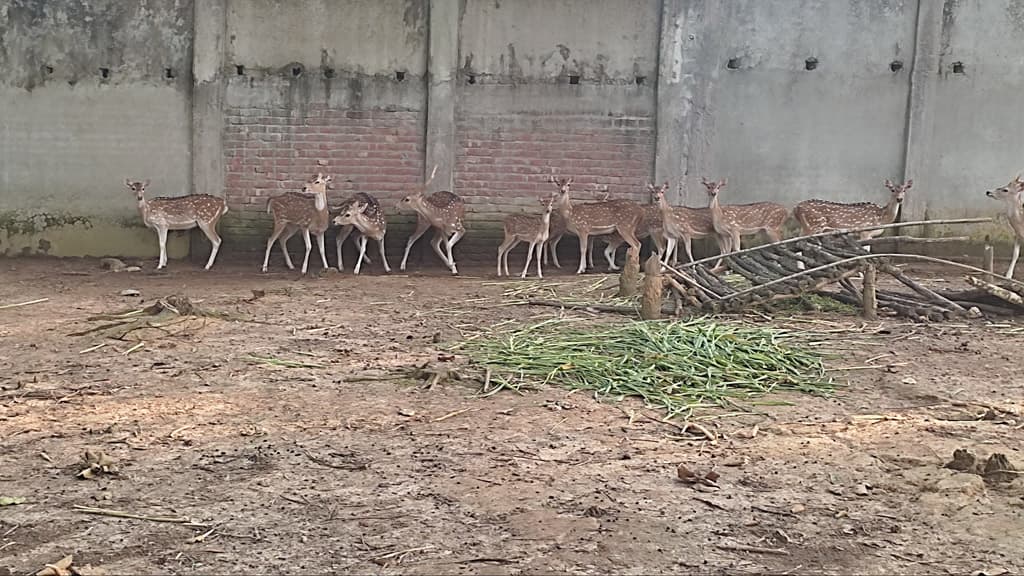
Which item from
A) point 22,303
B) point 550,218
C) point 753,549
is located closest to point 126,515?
point 753,549

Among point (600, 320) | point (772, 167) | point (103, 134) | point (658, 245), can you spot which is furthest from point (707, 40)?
point (103, 134)

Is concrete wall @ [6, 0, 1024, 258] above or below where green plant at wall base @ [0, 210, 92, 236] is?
above

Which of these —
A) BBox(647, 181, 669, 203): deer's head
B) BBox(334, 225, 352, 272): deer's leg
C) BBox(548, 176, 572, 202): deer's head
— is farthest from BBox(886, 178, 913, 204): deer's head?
BBox(334, 225, 352, 272): deer's leg

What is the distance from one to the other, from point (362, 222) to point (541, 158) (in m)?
2.25

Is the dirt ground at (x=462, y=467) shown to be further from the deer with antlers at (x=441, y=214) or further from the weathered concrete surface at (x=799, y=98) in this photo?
the weathered concrete surface at (x=799, y=98)

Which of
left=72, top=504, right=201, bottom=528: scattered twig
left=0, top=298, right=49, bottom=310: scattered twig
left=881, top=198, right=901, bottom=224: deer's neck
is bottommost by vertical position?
left=0, top=298, right=49, bottom=310: scattered twig

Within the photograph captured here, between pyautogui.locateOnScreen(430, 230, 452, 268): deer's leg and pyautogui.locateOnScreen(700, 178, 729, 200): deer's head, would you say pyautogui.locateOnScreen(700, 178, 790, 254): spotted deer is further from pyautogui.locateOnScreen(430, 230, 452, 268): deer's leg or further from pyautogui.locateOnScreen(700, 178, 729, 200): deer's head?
pyautogui.locateOnScreen(430, 230, 452, 268): deer's leg

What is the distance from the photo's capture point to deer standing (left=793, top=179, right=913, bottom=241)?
38.3 ft

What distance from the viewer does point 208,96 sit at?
12.3 m

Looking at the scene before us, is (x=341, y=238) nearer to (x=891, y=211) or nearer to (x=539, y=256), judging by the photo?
(x=539, y=256)

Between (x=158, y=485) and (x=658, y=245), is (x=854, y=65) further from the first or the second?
(x=158, y=485)

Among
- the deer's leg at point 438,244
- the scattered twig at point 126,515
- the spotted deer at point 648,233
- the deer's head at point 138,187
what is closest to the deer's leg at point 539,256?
the spotted deer at point 648,233

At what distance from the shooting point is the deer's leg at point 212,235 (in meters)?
12.0

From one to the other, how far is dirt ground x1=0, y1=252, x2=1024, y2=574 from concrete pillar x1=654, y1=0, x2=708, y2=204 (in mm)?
A: 5161
